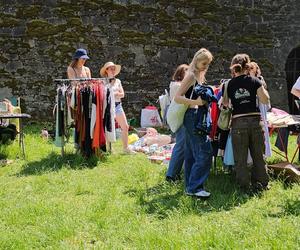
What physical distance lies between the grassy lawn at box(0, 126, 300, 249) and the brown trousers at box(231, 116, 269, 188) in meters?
0.17

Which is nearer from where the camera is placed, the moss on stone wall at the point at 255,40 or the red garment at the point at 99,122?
the red garment at the point at 99,122

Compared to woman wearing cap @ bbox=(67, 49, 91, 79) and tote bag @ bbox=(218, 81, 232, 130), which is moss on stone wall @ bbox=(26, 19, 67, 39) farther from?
tote bag @ bbox=(218, 81, 232, 130)

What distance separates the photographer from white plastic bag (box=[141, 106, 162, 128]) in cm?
1012

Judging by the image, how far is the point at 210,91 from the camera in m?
4.75

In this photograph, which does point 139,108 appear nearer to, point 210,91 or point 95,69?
point 95,69

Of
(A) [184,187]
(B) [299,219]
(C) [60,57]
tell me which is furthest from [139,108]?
(B) [299,219]

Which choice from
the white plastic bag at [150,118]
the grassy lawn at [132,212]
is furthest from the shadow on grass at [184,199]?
the white plastic bag at [150,118]

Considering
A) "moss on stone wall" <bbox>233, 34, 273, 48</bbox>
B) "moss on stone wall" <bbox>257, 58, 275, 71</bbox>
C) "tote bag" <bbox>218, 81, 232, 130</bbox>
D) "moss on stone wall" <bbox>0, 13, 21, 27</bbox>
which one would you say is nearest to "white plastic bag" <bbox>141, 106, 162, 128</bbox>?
"moss on stone wall" <bbox>233, 34, 273, 48</bbox>

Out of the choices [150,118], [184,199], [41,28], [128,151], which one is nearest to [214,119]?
[184,199]

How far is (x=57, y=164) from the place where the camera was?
653 centimetres

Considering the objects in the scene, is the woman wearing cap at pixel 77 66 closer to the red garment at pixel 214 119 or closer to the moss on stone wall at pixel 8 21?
the red garment at pixel 214 119

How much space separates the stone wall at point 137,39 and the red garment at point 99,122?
3632 mm

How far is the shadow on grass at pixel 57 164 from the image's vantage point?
6207mm

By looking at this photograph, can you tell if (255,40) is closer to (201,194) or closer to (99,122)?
(99,122)
